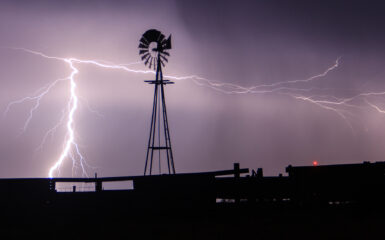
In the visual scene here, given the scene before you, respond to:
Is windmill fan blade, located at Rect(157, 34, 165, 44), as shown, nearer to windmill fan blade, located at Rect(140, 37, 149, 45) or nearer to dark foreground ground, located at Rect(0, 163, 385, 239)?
windmill fan blade, located at Rect(140, 37, 149, 45)

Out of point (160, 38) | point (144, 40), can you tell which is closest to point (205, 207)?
point (160, 38)

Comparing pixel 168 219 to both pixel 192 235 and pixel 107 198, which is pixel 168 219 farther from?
pixel 192 235

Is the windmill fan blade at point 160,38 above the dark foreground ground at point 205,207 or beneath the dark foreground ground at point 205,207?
above

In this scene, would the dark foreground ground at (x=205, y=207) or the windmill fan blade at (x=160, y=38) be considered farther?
the windmill fan blade at (x=160, y=38)

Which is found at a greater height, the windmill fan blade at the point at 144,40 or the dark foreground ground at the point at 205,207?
the windmill fan blade at the point at 144,40

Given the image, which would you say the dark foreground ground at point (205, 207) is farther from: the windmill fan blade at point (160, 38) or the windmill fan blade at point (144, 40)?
the windmill fan blade at point (144, 40)

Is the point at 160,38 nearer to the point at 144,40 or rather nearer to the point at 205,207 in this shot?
the point at 144,40

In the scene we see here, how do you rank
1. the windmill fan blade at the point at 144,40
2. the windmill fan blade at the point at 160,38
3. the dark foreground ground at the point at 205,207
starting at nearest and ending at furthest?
1. the dark foreground ground at the point at 205,207
2. the windmill fan blade at the point at 160,38
3. the windmill fan blade at the point at 144,40

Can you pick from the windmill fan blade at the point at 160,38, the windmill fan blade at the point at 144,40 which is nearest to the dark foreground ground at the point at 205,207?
the windmill fan blade at the point at 160,38

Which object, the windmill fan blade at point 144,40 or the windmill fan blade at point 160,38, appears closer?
the windmill fan blade at point 160,38

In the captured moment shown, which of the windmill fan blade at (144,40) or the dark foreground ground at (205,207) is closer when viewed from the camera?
the dark foreground ground at (205,207)

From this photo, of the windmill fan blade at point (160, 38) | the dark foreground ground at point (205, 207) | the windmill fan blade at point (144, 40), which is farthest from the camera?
the windmill fan blade at point (144, 40)

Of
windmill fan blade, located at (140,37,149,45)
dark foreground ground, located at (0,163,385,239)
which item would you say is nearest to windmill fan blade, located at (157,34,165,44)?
windmill fan blade, located at (140,37,149,45)

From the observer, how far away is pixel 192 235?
8953 millimetres
